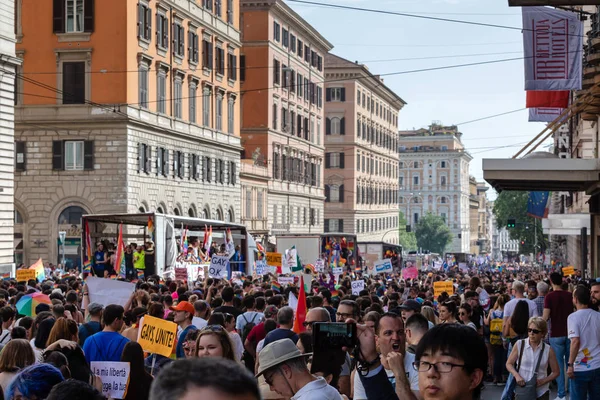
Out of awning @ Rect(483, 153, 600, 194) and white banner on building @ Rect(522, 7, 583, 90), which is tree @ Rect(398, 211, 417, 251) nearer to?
white banner on building @ Rect(522, 7, 583, 90)

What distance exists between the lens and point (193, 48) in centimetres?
5759

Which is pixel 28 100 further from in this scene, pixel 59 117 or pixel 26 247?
pixel 26 247

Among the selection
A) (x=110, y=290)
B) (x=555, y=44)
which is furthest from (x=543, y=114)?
(x=110, y=290)

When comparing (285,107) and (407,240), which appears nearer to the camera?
(285,107)

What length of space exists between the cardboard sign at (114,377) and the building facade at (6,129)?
3010cm

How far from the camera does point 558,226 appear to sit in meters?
34.4

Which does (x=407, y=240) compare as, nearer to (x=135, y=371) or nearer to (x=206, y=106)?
(x=206, y=106)

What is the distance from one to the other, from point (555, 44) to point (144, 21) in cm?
3005

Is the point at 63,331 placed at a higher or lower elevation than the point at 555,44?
lower

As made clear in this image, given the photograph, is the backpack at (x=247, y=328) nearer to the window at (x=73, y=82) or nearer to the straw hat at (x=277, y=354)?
the straw hat at (x=277, y=354)

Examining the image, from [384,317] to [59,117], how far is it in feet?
141

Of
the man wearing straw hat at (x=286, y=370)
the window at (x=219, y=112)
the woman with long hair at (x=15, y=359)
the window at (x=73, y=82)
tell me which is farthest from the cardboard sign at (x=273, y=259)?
the window at (x=219, y=112)

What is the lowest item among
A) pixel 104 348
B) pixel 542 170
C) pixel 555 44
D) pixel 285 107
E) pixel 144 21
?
pixel 104 348

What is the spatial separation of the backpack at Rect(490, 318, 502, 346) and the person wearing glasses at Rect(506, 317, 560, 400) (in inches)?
255
